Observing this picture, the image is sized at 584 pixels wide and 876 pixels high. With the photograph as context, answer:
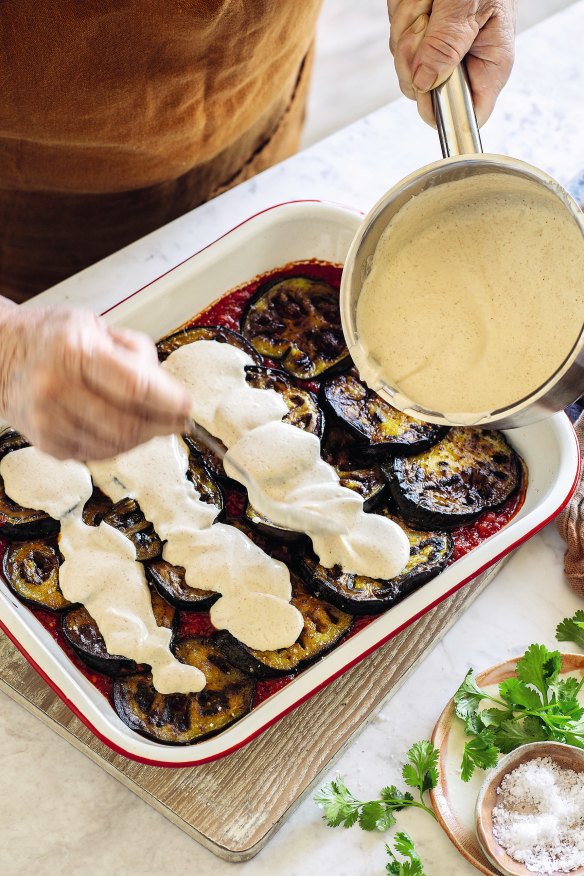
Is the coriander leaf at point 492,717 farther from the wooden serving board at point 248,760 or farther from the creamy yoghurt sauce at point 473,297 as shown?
the creamy yoghurt sauce at point 473,297

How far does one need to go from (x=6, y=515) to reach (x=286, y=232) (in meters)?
0.85

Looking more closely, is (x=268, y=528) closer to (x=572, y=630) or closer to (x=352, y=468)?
(x=352, y=468)

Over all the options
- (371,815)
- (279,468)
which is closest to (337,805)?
(371,815)

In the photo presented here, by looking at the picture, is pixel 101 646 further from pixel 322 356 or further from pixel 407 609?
pixel 322 356

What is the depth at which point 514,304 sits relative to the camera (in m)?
1.61

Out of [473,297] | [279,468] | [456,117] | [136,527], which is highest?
[456,117]

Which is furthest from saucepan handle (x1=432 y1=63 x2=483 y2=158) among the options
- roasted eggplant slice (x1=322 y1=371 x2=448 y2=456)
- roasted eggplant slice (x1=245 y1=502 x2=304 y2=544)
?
roasted eggplant slice (x1=245 y1=502 x2=304 y2=544)

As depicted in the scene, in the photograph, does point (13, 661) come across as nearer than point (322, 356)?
Yes

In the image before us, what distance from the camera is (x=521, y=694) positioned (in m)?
1.65

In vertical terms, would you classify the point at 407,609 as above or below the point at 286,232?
below

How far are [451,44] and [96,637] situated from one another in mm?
1180

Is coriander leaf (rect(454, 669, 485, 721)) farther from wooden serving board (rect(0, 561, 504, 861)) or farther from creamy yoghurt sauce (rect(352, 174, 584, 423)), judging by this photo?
creamy yoghurt sauce (rect(352, 174, 584, 423))

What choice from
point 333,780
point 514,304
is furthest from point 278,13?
point 333,780

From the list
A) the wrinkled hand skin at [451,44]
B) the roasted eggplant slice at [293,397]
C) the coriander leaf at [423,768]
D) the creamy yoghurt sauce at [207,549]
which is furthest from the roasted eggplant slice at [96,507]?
the wrinkled hand skin at [451,44]
